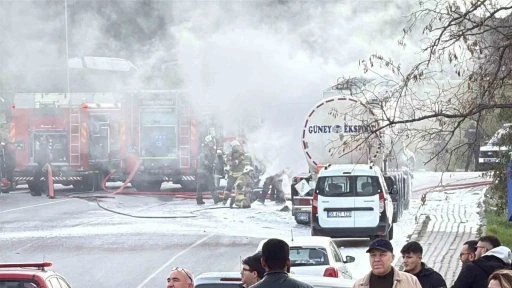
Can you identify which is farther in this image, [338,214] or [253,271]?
[338,214]

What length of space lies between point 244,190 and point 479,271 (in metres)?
22.0

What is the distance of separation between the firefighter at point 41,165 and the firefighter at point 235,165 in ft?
24.5

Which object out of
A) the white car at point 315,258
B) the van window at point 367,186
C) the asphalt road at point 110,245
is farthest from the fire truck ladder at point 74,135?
the white car at point 315,258

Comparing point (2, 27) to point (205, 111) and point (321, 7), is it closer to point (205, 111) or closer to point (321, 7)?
point (205, 111)

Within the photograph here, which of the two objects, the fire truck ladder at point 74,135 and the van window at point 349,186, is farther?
the fire truck ladder at point 74,135

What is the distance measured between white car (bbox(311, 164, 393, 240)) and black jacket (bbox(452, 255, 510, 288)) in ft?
46.0

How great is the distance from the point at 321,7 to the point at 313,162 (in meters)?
10.2

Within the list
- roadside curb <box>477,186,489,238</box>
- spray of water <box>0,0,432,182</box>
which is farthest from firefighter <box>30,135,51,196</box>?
roadside curb <box>477,186,489,238</box>

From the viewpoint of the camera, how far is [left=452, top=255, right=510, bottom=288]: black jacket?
28.3ft

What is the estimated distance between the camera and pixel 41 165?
36500 millimetres

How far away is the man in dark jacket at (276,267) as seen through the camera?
7.18 meters

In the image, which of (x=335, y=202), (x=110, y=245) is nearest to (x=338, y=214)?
(x=335, y=202)

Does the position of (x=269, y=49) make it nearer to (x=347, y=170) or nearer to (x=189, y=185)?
(x=189, y=185)

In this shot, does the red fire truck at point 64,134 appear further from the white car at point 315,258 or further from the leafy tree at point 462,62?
the leafy tree at point 462,62
